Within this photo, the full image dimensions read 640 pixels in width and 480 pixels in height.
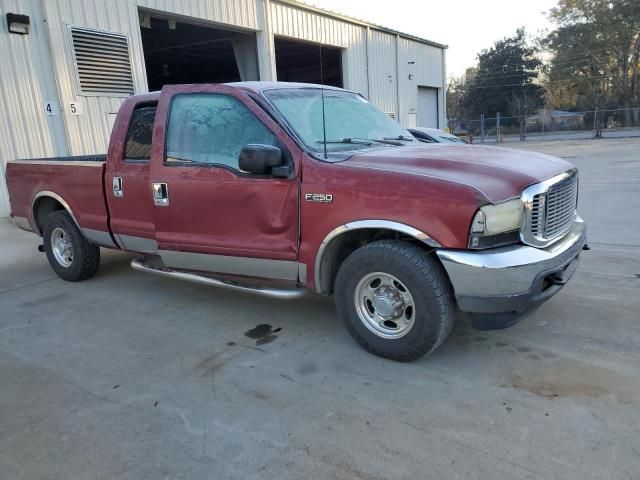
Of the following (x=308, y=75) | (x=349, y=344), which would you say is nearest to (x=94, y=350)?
(x=349, y=344)

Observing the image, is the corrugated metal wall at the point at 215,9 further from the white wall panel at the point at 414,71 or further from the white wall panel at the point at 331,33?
the white wall panel at the point at 414,71

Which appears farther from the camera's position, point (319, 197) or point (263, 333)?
point (263, 333)

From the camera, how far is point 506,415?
113 inches

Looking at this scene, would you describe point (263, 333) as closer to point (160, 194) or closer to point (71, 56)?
point (160, 194)

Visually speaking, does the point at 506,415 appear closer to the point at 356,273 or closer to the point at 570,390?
the point at 570,390

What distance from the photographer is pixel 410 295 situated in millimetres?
3334

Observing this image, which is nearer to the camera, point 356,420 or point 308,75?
point 356,420

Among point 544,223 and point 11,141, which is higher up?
point 11,141

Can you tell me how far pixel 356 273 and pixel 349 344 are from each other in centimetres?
68

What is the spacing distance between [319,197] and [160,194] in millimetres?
1618

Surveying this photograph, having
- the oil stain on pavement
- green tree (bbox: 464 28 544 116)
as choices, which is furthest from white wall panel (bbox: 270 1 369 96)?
green tree (bbox: 464 28 544 116)

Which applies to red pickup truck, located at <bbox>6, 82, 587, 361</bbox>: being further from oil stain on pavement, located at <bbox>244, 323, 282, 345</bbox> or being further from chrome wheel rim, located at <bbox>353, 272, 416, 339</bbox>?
oil stain on pavement, located at <bbox>244, 323, 282, 345</bbox>

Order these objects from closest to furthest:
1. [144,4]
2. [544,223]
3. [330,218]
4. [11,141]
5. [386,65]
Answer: [544,223] < [330,218] < [11,141] < [144,4] < [386,65]

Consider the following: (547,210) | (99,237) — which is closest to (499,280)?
(547,210)
